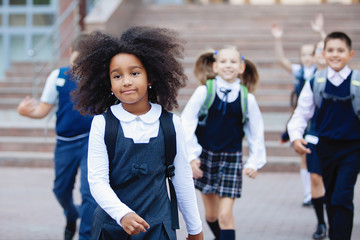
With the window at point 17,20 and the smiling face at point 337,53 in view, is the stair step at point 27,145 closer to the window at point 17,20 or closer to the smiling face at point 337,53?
the smiling face at point 337,53

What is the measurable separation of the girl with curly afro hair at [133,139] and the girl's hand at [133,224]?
0.9 inches

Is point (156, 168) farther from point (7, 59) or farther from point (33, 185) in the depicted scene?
point (7, 59)

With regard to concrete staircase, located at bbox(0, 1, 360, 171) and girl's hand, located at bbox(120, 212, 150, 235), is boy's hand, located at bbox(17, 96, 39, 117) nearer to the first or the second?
girl's hand, located at bbox(120, 212, 150, 235)

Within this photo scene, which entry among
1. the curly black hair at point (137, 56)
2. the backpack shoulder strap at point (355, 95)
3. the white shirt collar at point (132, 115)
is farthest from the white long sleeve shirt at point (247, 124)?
the white shirt collar at point (132, 115)

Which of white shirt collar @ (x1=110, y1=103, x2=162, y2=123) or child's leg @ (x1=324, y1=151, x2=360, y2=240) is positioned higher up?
white shirt collar @ (x1=110, y1=103, x2=162, y2=123)

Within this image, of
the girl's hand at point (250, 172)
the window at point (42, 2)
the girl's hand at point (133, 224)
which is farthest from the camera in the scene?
the window at point (42, 2)

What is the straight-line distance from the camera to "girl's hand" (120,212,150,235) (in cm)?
308

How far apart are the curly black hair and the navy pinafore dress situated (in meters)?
0.36

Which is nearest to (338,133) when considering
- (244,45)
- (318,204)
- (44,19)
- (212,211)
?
(212,211)

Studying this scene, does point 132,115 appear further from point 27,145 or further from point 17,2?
point 17,2

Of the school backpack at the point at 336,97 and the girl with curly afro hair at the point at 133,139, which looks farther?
the school backpack at the point at 336,97

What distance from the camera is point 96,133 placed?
3.35 metres

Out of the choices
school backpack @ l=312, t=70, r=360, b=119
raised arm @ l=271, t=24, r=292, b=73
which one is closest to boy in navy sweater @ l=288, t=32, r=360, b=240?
school backpack @ l=312, t=70, r=360, b=119

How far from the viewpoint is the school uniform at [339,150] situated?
4969 millimetres
